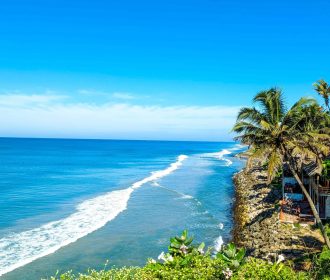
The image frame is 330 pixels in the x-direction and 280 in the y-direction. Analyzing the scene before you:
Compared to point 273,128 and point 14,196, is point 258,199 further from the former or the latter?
point 14,196

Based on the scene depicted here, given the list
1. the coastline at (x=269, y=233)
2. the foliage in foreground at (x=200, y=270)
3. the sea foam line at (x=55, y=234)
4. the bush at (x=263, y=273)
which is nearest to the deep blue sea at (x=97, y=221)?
the sea foam line at (x=55, y=234)

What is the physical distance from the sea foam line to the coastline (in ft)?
33.2

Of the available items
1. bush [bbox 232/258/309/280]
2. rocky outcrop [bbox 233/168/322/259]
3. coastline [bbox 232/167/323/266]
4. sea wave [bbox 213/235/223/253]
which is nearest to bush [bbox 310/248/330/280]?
bush [bbox 232/258/309/280]

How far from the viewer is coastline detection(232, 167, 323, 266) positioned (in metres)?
18.4

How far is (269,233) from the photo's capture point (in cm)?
2141

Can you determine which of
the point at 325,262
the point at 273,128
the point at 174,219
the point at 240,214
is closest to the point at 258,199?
the point at 240,214

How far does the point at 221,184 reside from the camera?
4906cm

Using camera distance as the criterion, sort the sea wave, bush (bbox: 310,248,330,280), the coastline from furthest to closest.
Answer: the sea wave < the coastline < bush (bbox: 310,248,330,280)

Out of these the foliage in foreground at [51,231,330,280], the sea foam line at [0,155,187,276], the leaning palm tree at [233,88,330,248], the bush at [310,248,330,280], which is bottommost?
the sea foam line at [0,155,187,276]

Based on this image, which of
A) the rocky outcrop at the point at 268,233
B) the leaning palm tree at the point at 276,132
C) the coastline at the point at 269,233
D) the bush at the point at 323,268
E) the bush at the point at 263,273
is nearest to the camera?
the bush at the point at 263,273

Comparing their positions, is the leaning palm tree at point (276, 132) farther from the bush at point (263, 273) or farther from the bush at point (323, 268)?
the bush at point (263, 273)

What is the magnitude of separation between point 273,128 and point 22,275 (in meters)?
13.6

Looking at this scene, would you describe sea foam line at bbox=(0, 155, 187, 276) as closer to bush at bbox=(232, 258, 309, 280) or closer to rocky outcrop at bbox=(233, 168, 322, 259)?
rocky outcrop at bbox=(233, 168, 322, 259)

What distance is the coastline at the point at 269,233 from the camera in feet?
60.5
